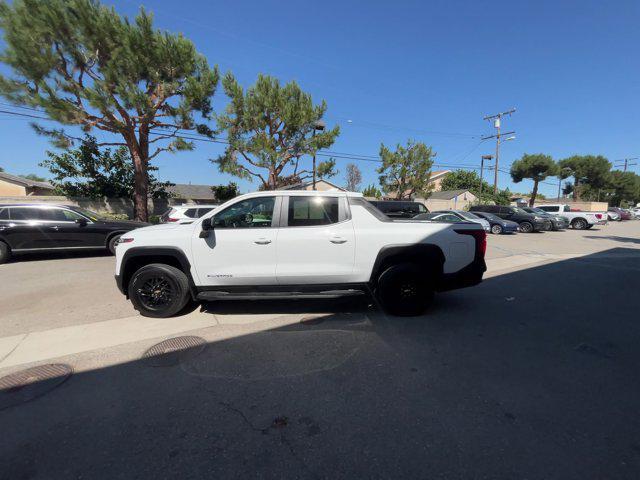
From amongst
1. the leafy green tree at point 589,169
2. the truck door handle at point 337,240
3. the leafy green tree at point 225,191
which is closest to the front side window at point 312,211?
the truck door handle at point 337,240

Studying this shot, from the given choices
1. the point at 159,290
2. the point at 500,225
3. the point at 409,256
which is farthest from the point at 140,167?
the point at 500,225

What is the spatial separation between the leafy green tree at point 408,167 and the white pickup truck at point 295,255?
97.7 feet

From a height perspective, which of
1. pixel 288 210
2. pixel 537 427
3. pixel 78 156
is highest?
pixel 78 156

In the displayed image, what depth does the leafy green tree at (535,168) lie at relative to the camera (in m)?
41.8

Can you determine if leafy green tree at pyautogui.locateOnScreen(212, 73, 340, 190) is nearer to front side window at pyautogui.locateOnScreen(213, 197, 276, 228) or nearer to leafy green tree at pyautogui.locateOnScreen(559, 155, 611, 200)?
front side window at pyautogui.locateOnScreen(213, 197, 276, 228)

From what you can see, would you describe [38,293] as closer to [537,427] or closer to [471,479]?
[471,479]

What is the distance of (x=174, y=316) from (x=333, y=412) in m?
3.04

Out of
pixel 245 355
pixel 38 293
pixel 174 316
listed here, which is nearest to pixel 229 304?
pixel 174 316

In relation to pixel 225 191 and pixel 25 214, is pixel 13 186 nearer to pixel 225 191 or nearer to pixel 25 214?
pixel 225 191

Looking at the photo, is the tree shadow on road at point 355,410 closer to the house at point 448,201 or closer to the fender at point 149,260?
the fender at point 149,260

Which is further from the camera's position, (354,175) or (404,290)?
(354,175)

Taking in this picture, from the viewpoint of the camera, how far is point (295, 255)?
4.14m

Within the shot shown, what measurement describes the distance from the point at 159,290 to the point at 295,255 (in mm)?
2064

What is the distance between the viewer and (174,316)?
14.7ft
